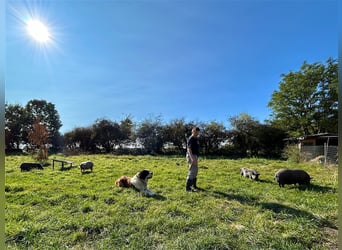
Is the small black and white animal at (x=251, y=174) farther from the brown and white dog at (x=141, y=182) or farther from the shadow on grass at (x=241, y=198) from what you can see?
the brown and white dog at (x=141, y=182)

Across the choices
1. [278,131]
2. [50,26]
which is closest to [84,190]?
[50,26]

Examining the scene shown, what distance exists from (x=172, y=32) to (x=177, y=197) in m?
3.19

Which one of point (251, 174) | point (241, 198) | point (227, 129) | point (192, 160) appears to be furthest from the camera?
point (227, 129)

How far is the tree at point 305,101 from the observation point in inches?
862

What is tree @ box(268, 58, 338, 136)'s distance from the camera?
21891mm

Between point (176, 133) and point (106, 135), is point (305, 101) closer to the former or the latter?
point (176, 133)

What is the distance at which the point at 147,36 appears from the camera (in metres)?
3.28

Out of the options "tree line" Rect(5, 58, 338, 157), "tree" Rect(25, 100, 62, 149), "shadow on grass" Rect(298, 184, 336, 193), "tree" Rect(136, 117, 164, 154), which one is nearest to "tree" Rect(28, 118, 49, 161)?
"tree line" Rect(5, 58, 338, 157)

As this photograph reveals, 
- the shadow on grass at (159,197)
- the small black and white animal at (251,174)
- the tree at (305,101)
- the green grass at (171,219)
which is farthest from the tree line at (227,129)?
the shadow on grass at (159,197)

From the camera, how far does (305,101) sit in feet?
76.5

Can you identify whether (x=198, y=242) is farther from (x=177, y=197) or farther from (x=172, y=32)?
(x=172, y=32)

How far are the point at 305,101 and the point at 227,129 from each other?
1128 cm

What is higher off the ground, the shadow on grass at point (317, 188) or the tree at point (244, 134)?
the tree at point (244, 134)

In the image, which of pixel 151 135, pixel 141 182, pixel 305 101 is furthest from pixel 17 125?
pixel 305 101
